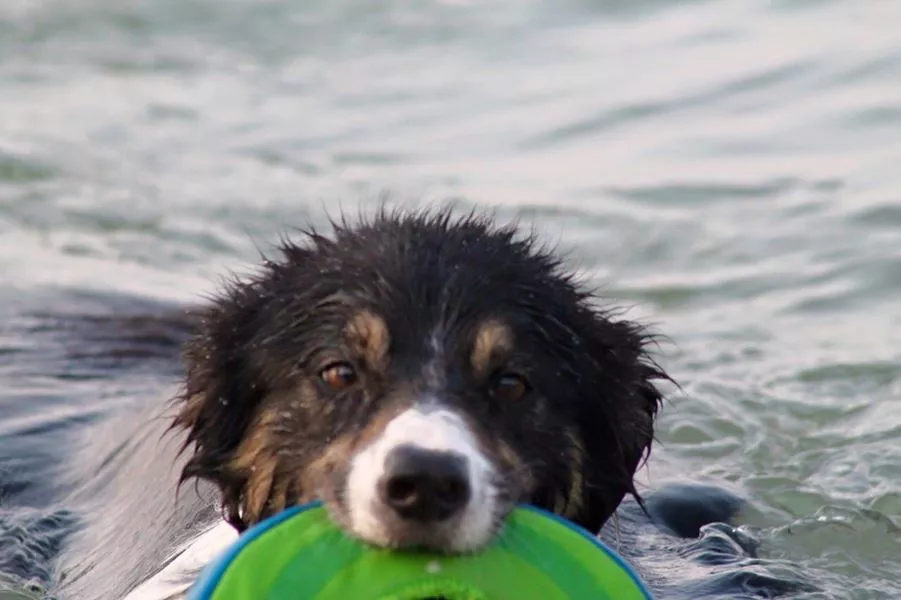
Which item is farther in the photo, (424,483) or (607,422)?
(607,422)

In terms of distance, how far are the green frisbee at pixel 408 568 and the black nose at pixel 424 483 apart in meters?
0.16

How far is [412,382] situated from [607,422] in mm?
927

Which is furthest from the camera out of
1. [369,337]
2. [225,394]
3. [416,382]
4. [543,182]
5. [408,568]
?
[543,182]

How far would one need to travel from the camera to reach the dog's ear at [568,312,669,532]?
562 cm

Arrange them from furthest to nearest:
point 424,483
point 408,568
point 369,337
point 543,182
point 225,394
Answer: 1. point 543,182
2. point 225,394
3. point 369,337
4. point 408,568
5. point 424,483

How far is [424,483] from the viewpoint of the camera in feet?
14.6

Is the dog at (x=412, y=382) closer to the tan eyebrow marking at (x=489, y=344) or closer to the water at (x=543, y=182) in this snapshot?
the tan eyebrow marking at (x=489, y=344)

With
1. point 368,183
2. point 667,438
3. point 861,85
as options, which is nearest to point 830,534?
point 667,438

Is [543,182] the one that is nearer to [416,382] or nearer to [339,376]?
[339,376]

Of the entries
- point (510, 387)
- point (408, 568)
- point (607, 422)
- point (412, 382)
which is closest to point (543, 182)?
point (607, 422)

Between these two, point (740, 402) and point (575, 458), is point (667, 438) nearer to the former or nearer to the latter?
point (740, 402)

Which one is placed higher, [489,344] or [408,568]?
[489,344]

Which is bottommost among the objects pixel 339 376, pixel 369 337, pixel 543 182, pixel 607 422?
pixel 543 182

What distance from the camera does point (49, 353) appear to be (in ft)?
29.5
